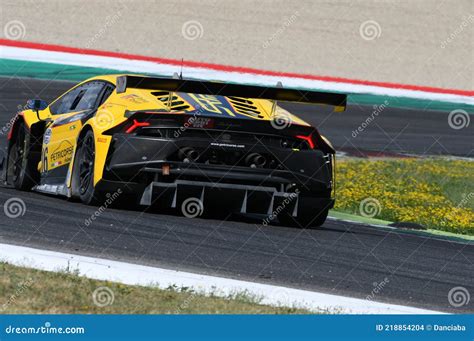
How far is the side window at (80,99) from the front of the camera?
1081 centimetres

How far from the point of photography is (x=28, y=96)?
23.1m

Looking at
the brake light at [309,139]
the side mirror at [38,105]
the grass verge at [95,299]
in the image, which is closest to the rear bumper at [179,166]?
the brake light at [309,139]

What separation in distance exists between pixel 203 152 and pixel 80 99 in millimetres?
1970

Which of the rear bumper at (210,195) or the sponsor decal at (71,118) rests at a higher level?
the sponsor decal at (71,118)

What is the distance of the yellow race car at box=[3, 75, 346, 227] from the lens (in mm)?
9672

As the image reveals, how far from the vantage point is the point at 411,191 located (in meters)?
15.8

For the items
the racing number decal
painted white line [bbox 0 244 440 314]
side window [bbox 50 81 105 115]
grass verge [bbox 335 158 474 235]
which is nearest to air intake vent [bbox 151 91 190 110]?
side window [bbox 50 81 105 115]

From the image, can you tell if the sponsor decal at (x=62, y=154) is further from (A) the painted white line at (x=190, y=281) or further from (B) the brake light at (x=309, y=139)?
Answer: (A) the painted white line at (x=190, y=281)

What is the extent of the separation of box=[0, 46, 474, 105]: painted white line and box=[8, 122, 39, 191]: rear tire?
15.3m

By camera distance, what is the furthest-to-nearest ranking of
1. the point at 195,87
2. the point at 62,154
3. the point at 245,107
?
the point at 62,154, the point at 245,107, the point at 195,87

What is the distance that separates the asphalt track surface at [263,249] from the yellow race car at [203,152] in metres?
0.28

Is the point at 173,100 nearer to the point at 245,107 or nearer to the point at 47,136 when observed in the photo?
the point at 245,107

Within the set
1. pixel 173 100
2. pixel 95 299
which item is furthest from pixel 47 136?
pixel 95 299

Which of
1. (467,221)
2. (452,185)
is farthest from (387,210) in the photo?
(452,185)
